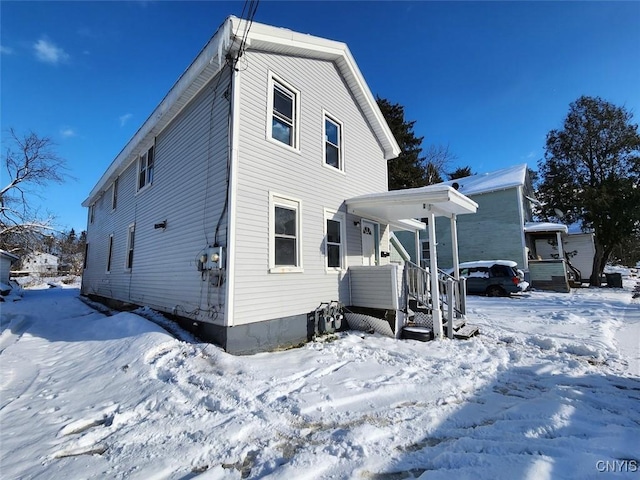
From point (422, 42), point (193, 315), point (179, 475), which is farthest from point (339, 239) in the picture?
point (422, 42)

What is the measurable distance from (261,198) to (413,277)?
14.9ft

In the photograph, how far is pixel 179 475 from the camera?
2334mm

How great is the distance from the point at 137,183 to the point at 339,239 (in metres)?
7.03

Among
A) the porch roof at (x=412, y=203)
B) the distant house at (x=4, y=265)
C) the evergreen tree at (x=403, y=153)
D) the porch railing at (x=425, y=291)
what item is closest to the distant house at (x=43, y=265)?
the distant house at (x=4, y=265)

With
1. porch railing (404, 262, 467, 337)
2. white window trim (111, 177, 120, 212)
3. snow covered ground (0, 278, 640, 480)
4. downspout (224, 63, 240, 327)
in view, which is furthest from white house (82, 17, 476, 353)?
white window trim (111, 177, 120, 212)

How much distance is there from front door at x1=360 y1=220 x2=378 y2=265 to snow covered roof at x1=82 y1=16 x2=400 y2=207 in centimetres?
339

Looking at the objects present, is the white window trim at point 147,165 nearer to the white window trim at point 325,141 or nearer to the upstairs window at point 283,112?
the upstairs window at point 283,112

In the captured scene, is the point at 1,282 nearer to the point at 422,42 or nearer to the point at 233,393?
the point at 233,393

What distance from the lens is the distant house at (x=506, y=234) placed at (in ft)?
56.7

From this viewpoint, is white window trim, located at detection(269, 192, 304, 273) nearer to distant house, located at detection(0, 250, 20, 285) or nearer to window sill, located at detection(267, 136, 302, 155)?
window sill, located at detection(267, 136, 302, 155)

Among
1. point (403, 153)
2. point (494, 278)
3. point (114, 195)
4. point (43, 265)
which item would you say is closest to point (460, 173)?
point (403, 153)

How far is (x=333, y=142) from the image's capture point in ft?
28.0

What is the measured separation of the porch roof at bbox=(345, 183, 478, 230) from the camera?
672 cm

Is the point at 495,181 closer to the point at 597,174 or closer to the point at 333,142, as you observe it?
the point at 597,174
